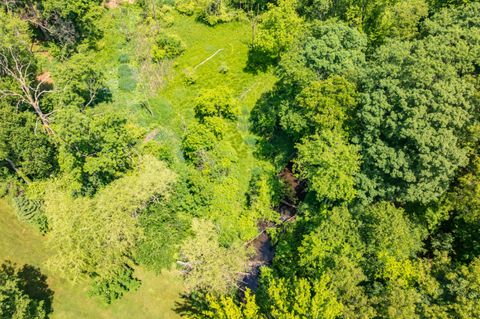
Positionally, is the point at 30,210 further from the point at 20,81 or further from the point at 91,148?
the point at 20,81

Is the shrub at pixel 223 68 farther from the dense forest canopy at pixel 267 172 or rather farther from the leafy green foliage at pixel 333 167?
the leafy green foliage at pixel 333 167

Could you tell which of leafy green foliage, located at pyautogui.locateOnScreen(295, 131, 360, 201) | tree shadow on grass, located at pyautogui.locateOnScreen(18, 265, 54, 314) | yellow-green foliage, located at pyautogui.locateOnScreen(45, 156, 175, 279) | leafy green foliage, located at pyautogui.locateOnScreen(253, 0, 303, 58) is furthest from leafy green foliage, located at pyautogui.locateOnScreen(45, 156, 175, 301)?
leafy green foliage, located at pyautogui.locateOnScreen(253, 0, 303, 58)

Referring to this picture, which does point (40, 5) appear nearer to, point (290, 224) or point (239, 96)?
point (239, 96)

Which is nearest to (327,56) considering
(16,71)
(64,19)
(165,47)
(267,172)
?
(267,172)

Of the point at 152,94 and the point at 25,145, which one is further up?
the point at 152,94

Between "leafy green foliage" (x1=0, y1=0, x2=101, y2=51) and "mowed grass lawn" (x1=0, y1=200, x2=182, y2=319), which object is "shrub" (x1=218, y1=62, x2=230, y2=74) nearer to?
"leafy green foliage" (x1=0, y1=0, x2=101, y2=51)

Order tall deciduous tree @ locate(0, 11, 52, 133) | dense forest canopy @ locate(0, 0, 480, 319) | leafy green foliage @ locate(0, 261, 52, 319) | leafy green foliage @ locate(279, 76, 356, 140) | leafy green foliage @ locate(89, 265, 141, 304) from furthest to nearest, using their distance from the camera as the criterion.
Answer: tall deciduous tree @ locate(0, 11, 52, 133) < leafy green foliage @ locate(279, 76, 356, 140) < leafy green foliage @ locate(89, 265, 141, 304) < dense forest canopy @ locate(0, 0, 480, 319) < leafy green foliage @ locate(0, 261, 52, 319)

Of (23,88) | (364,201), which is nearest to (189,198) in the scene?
(364,201)
